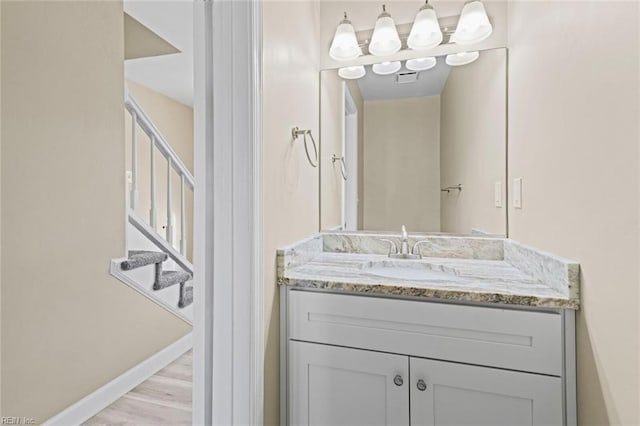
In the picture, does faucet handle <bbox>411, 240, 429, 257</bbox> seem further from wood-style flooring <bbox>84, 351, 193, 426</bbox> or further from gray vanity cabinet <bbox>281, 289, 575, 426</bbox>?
wood-style flooring <bbox>84, 351, 193, 426</bbox>

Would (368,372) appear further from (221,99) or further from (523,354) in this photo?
(221,99)

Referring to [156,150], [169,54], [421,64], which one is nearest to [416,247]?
[421,64]

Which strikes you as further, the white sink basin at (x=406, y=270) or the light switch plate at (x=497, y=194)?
the light switch plate at (x=497, y=194)

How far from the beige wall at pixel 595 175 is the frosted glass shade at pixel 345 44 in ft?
2.71

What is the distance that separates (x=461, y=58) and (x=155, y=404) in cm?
256

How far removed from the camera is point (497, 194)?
62.8 inches

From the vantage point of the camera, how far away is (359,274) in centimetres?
127

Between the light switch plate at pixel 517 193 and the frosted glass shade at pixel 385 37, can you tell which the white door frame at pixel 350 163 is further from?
the light switch plate at pixel 517 193

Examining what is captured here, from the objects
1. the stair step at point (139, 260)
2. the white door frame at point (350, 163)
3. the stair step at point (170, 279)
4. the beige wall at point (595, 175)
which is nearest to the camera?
the beige wall at point (595, 175)

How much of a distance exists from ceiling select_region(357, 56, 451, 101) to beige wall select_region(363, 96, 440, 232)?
0.03m

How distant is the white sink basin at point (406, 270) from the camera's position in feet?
4.45

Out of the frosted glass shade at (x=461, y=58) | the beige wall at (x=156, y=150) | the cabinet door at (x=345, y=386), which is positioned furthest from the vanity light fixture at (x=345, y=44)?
the beige wall at (x=156, y=150)

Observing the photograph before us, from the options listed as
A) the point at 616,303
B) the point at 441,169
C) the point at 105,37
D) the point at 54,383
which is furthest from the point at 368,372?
the point at 105,37

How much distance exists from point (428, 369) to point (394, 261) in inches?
22.1
